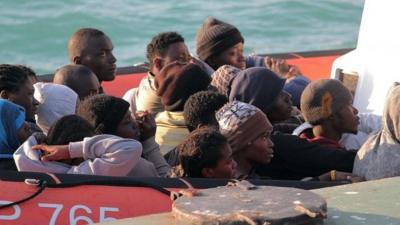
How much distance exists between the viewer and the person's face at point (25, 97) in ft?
13.6

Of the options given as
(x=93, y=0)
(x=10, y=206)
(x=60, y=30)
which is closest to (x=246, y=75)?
(x=10, y=206)

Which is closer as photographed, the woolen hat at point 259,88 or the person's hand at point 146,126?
the person's hand at point 146,126

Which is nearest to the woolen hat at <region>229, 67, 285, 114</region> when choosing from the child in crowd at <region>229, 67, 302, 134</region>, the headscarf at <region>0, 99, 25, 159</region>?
the child in crowd at <region>229, 67, 302, 134</region>

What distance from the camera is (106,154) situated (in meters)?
3.62

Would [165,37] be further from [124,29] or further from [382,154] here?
[124,29]

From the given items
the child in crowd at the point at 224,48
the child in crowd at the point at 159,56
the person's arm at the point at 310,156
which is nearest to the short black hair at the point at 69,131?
the person's arm at the point at 310,156

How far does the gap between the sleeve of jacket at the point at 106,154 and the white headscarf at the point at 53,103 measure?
0.62 meters

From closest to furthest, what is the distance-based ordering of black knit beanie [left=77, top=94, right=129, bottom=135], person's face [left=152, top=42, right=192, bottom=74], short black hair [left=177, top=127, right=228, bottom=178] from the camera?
1. short black hair [left=177, top=127, right=228, bottom=178]
2. black knit beanie [left=77, top=94, right=129, bottom=135]
3. person's face [left=152, top=42, right=192, bottom=74]

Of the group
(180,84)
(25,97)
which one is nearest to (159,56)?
(180,84)

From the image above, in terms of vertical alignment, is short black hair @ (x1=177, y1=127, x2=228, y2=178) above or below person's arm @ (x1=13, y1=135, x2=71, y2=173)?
above

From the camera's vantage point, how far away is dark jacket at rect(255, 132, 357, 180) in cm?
376

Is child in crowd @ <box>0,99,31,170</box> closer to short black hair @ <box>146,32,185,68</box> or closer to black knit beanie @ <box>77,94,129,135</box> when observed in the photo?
black knit beanie @ <box>77,94,129,135</box>

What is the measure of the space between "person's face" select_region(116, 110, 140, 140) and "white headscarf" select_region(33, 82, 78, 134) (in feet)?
1.35

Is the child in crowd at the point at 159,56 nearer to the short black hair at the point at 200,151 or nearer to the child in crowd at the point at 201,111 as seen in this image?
the child in crowd at the point at 201,111
